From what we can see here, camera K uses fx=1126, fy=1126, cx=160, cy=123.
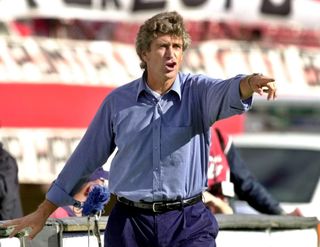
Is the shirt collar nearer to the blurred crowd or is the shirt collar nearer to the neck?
the neck

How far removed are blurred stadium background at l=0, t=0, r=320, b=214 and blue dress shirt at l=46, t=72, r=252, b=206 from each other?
470 centimetres

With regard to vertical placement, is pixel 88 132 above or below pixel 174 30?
below

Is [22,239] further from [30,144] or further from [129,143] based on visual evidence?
[30,144]

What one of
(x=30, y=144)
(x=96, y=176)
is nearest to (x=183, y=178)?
(x=96, y=176)

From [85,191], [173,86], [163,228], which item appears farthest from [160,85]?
[85,191]

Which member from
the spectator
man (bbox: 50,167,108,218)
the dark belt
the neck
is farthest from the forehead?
the spectator

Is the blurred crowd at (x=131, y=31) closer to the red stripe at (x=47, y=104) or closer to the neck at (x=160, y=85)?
the red stripe at (x=47, y=104)

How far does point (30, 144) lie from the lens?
9758 millimetres

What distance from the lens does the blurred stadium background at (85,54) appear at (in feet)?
31.9

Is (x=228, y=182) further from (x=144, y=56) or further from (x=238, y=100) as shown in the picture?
(x=238, y=100)

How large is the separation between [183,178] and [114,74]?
5593mm

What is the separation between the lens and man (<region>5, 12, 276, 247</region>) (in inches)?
179

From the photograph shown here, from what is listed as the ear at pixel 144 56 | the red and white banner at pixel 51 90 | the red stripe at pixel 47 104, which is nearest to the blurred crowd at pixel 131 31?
the red and white banner at pixel 51 90

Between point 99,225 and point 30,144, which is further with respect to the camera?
point 30,144
